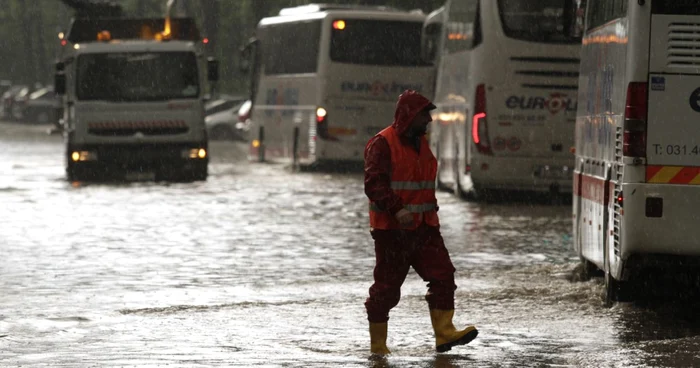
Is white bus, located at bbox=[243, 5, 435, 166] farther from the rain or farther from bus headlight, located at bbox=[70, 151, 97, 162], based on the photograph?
bus headlight, located at bbox=[70, 151, 97, 162]

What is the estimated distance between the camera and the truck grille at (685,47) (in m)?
10.7

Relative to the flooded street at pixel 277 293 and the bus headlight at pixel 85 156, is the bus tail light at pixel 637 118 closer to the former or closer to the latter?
the flooded street at pixel 277 293

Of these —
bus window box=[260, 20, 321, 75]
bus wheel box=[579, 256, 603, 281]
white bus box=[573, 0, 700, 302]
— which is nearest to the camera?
white bus box=[573, 0, 700, 302]

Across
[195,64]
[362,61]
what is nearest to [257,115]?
Answer: [362,61]

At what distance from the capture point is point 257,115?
124 ft

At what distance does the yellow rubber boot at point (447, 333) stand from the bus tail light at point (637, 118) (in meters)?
1.98

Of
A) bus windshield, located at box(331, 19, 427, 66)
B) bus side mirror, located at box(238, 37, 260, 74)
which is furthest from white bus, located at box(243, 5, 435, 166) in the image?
bus side mirror, located at box(238, 37, 260, 74)

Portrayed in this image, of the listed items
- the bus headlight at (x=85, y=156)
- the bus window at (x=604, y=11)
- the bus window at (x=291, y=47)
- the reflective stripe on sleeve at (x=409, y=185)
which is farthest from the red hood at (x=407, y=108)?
the bus window at (x=291, y=47)

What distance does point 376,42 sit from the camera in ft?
109

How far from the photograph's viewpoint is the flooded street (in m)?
9.54

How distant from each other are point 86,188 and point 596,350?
18.7m

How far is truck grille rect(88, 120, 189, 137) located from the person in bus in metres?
19.7

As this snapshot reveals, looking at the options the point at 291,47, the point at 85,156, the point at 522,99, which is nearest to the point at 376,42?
the point at 291,47

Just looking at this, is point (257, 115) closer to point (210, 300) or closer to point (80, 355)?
point (210, 300)
